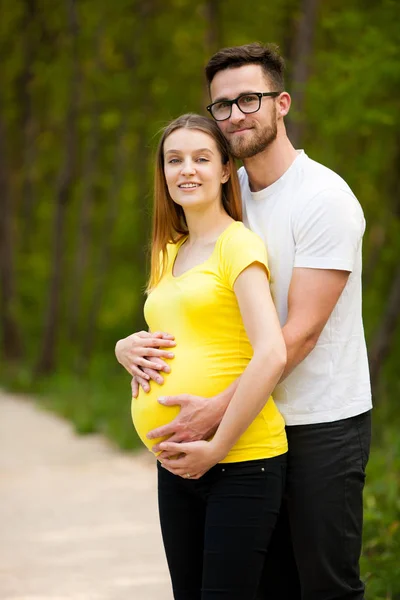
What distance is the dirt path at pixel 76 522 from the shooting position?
5.44m

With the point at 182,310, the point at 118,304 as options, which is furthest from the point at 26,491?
the point at 118,304

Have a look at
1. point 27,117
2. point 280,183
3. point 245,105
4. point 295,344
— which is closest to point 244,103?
point 245,105

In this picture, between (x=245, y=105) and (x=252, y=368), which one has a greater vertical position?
(x=245, y=105)

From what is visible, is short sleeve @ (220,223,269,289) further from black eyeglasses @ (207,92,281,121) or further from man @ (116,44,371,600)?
black eyeglasses @ (207,92,281,121)

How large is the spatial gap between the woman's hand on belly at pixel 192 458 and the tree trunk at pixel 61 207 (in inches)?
505

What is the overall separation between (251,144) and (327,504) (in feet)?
3.97

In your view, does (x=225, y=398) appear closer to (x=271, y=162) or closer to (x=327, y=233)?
(x=327, y=233)

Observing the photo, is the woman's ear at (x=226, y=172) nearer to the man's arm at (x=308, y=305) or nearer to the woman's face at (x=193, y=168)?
the woman's face at (x=193, y=168)

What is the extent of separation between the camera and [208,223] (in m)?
3.19

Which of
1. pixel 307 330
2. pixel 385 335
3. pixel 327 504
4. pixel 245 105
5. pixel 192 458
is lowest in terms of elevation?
pixel 385 335

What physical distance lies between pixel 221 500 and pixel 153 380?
17.6 inches

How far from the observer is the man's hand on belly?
2955 mm

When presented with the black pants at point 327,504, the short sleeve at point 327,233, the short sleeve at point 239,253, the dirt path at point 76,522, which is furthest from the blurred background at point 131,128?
the short sleeve at point 239,253

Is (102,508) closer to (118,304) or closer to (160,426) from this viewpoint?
(160,426)
